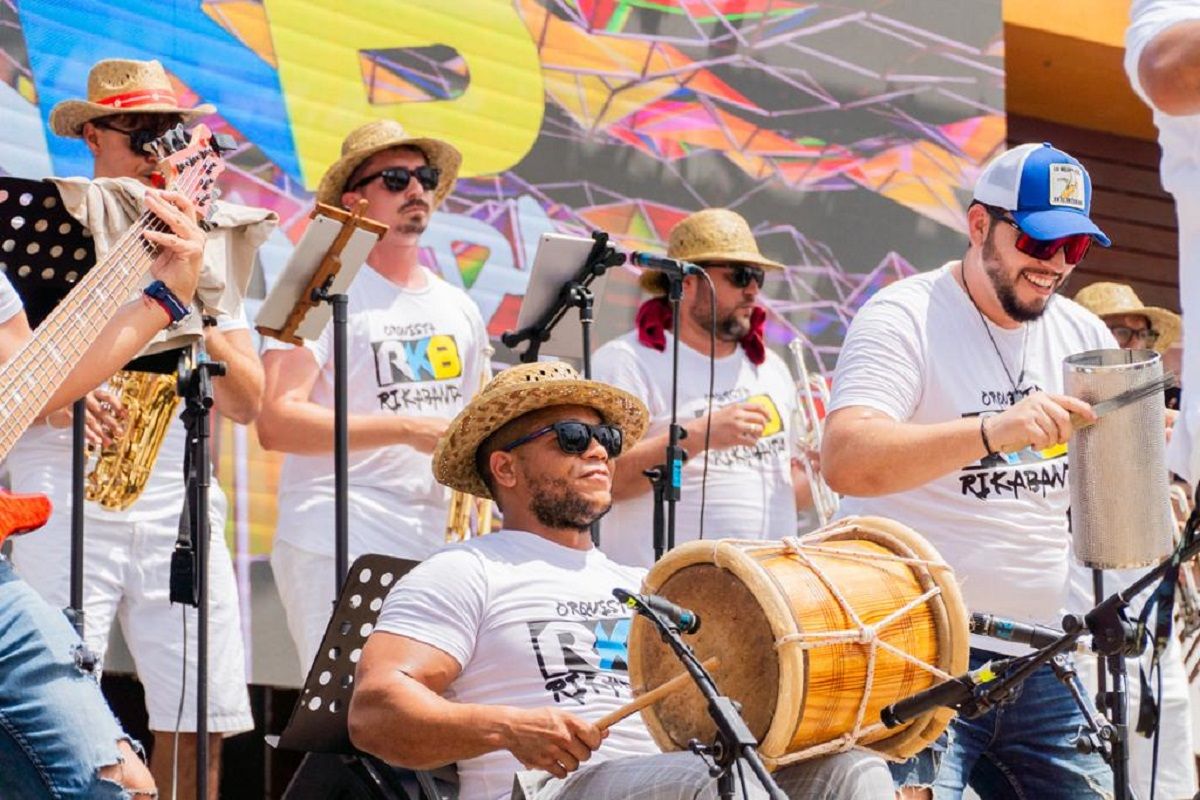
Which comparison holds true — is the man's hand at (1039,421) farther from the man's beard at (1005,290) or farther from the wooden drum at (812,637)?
the man's beard at (1005,290)

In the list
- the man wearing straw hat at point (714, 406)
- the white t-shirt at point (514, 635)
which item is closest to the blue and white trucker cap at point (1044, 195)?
the white t-shirt at point (514, 635)

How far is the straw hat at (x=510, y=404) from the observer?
5.02 m

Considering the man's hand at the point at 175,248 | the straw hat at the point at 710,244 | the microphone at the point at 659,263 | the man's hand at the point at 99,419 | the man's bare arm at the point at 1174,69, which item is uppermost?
the straw hat at the point at 710,244

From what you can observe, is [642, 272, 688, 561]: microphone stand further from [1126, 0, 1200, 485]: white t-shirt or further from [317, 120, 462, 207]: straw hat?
[1126, 0, 1200, 485]: white t-shirt

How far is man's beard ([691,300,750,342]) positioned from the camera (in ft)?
25.0

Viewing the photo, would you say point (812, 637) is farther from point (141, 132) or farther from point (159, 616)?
point (141, 132)

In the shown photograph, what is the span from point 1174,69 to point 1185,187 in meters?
0.29

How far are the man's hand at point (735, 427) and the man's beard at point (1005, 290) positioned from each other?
204 cm

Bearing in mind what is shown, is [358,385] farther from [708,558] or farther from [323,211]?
[708,558]

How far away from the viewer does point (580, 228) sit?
29.6 ft

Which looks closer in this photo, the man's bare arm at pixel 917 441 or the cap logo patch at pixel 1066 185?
the man's bare arm at pixel 917 441

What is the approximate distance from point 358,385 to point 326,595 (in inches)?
30.4

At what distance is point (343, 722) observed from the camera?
4758 millimetres

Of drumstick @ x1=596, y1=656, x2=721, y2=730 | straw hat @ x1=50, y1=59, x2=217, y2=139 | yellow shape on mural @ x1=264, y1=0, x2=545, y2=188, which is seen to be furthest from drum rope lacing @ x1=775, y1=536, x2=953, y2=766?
yellow shape on mural @ x1=264, y1=0, x2=545, y2=188
